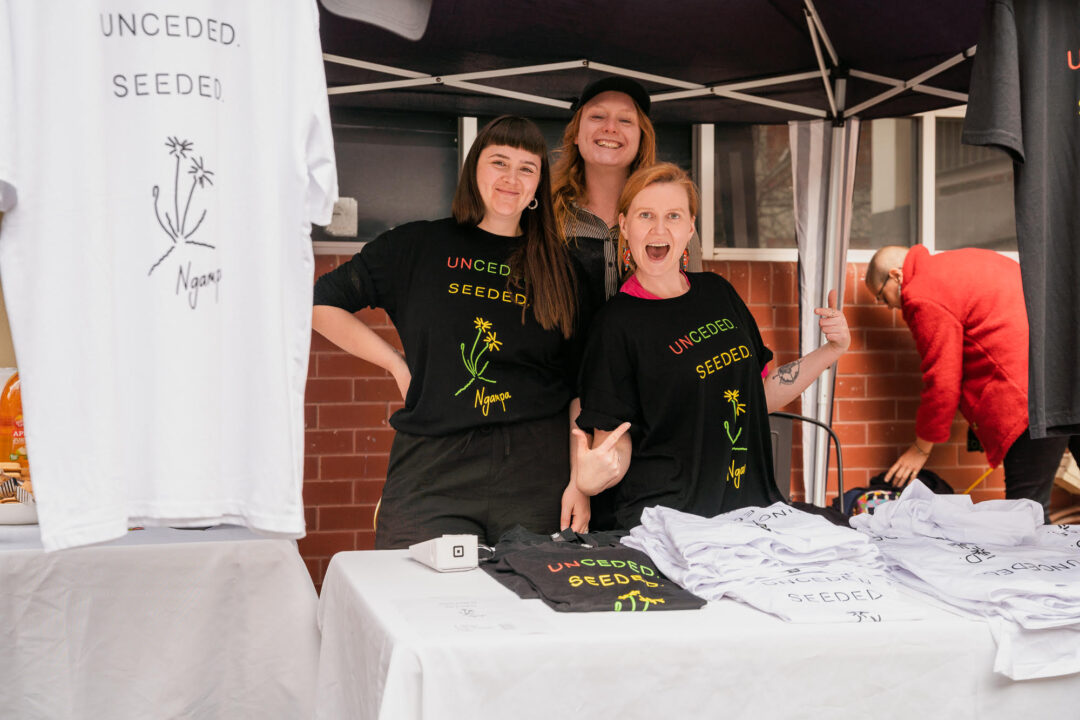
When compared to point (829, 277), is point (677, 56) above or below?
above

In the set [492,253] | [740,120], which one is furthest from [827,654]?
[740,120]

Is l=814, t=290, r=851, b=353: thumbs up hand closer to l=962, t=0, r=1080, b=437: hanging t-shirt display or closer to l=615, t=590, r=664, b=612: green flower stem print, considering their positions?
l=962, t=0, r=1080, b=437: hanging t-shirt display

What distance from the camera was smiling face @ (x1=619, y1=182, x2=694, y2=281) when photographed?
2.12m

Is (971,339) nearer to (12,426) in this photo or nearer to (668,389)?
(668,389)

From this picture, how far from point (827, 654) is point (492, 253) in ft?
4.11

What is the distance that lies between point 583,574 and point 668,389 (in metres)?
0.58

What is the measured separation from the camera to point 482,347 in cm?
217

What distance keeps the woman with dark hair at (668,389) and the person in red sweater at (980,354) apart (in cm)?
179

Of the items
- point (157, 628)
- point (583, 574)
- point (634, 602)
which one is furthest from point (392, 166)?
point (634, 602)

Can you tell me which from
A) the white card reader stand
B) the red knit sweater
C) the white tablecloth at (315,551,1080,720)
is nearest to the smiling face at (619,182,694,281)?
the white card reader stand

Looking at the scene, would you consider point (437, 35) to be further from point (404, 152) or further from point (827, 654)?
point (827, 654)

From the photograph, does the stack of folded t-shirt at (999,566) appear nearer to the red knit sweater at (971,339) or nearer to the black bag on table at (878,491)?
the red knit sweater at (971,339)

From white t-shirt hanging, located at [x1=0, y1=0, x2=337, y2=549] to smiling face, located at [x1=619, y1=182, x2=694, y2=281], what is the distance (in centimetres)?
82

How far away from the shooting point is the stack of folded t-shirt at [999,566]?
1419 millimetres
